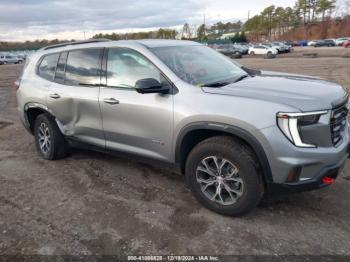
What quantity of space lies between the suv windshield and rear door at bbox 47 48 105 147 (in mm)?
989

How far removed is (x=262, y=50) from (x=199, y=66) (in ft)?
151

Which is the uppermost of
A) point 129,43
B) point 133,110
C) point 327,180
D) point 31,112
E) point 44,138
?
point 129,43

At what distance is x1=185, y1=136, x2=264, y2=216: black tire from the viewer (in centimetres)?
349

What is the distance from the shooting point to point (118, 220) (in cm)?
383

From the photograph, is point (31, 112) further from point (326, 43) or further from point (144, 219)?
point (326, 43)

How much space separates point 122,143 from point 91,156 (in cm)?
158

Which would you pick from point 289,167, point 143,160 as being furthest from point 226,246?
point 143,160

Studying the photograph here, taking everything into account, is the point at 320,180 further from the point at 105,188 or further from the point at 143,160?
the point at 105,188

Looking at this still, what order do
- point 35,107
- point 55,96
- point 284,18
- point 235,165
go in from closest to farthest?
point 235,165
point 55,96
point 35,107
point 284,18

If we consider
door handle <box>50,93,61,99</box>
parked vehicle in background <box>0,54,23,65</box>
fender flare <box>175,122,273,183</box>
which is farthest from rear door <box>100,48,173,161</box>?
parked vehicle in background <box>0,54,23,65</box>

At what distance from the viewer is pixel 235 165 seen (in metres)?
3.57

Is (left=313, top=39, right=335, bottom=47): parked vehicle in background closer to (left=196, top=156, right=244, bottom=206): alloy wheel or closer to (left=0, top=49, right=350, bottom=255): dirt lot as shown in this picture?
(left=0, top=49, right=350, bottom=255): dirt lot

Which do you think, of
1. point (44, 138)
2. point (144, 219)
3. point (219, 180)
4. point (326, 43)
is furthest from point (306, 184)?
point (326, 43)

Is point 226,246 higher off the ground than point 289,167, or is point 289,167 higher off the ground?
point 289,167
